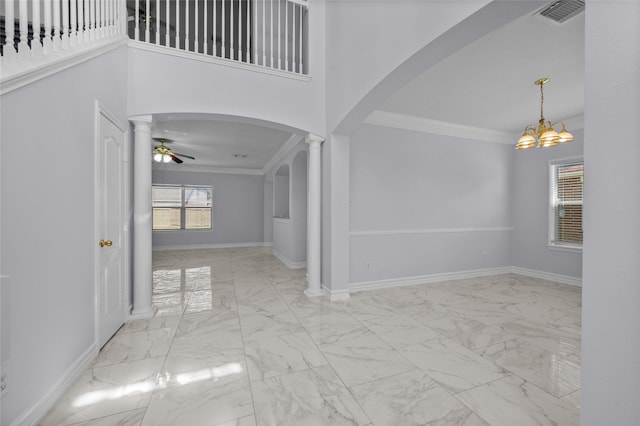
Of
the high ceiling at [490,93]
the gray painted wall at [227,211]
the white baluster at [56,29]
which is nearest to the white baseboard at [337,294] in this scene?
the high ceiling at [490,93]

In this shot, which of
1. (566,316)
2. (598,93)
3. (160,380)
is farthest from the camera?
(566,316)

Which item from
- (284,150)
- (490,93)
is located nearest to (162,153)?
(284,150)

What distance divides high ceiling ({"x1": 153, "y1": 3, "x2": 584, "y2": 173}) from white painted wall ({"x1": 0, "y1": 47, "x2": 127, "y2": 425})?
129cm

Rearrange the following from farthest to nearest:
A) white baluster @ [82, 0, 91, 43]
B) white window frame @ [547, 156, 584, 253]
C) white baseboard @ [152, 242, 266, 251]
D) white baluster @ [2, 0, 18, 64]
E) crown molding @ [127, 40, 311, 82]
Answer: white baseboard @ [152, 242, 266, 251] < white window frame @ [547, 156, 584, 253] < crown molding @ [127, 40, 311, 82] < white baluster @ [82, 0, 91, 43] < white baluster @ [2, 0, 18, 64]

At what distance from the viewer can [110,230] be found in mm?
2441

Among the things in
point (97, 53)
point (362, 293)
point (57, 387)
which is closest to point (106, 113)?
point (97, 53)

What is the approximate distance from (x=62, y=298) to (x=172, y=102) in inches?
85.5

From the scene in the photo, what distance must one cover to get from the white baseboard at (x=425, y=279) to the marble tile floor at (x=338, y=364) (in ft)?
0.87

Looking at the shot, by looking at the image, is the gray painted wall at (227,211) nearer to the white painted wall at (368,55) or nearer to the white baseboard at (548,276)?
the white painted wall at (368,55)

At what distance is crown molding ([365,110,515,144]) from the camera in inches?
165

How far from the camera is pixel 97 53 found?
214cm

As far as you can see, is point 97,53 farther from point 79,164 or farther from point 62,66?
point 79,164

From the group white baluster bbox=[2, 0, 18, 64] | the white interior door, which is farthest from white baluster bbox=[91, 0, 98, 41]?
white baluster bbox=[2, 0, 18, 64]

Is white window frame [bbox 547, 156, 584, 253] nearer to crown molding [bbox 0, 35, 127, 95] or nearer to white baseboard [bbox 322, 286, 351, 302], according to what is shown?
white baseboard [bbox 322, 286, 351, 302]
